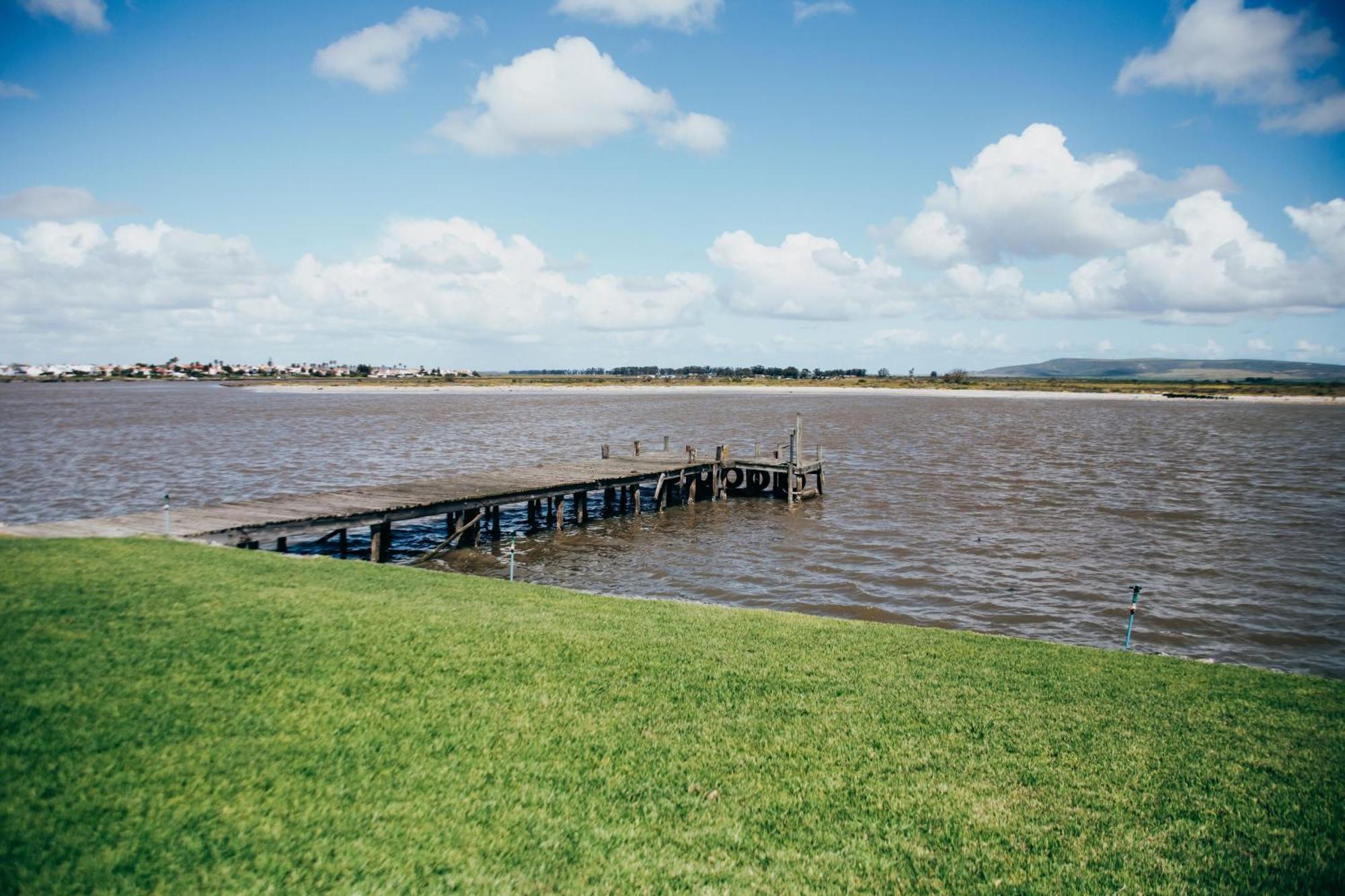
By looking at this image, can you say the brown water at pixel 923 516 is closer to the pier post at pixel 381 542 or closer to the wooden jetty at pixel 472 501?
the wooden jetty at pixel 472 501

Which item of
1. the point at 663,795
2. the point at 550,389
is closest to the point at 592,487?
the point at 663,795

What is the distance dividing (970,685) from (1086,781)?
2724mm

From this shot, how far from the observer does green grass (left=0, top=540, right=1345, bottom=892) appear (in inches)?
220

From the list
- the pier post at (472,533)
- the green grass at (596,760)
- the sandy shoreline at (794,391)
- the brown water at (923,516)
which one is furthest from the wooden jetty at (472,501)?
the sandy shoreline at (794,391)

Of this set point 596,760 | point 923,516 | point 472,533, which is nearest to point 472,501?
point 472,533

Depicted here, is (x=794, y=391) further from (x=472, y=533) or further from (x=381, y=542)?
(x=381, y=542)

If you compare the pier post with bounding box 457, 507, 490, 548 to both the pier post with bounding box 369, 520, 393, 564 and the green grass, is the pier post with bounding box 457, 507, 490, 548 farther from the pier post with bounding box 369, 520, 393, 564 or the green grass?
the green grass

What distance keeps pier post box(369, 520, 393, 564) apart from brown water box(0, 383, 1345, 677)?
204 centimetres

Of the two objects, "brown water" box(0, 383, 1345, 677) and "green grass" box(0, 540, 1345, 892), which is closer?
"green grass" box(0, 540, 1345, 892)

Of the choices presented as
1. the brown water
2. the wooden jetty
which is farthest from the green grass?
the brown water

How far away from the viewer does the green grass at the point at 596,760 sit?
5598 mm

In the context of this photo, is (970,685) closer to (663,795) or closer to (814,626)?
(814,626)

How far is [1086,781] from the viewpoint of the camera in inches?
285

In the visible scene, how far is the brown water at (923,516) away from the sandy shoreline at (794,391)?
273ft
